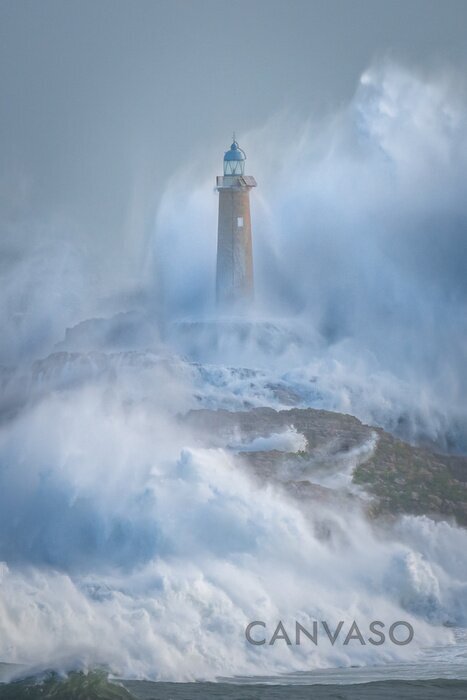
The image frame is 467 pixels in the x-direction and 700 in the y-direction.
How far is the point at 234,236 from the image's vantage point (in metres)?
39.5

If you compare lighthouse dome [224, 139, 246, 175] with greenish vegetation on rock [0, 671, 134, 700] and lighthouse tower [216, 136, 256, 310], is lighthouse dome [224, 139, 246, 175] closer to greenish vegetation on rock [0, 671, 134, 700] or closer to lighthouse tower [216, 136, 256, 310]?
lighthouse tower [216, 136, 256, 310]

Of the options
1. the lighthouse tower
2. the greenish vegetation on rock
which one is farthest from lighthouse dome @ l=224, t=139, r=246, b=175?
the greenish vegetation on rock

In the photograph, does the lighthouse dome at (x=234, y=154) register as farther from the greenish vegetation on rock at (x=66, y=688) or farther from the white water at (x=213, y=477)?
the greenish vegetation on rock at (x=66, y=688)

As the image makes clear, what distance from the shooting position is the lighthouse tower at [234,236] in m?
39.2

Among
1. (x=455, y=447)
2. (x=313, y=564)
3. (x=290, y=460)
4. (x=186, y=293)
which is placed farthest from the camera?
(x=186, y=293)

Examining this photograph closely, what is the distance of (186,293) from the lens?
41281 mm

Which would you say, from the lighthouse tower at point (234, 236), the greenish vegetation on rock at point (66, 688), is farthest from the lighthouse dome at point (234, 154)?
the greenish vegetation on rock at point (66, 688)

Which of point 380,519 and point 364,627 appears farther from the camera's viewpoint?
point 380,519

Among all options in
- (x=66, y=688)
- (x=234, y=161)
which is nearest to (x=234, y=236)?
(x=234, y=161)

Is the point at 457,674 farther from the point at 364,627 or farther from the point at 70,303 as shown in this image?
the point at 70,303

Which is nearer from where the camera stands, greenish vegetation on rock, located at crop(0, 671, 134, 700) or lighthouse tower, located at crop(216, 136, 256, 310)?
greenish vegetation on rock, located at crop(0, 671, 134, 700)

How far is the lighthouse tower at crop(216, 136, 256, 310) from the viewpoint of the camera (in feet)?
128

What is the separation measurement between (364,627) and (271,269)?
1213 cm

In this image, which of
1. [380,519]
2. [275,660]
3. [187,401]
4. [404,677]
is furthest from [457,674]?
[187,401]
